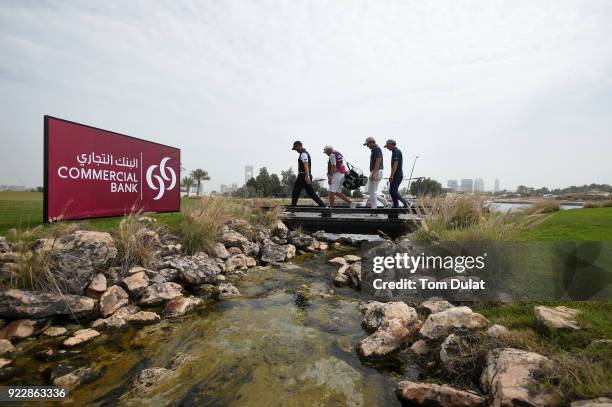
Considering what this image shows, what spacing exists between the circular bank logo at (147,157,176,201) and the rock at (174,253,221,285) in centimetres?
463

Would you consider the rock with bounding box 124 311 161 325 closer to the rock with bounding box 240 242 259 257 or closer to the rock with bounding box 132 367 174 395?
the rock with bounding box 132 367 174 395

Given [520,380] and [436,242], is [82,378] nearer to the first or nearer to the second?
[520,380]

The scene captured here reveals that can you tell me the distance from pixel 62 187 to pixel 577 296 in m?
9.21

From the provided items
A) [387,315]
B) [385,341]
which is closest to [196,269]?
[387,315]

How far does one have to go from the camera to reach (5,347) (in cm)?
310

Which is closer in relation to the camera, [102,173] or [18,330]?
[18,330]

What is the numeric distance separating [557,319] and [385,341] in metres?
1.56

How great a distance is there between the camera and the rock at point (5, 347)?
3.07m

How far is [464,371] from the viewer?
2.52m

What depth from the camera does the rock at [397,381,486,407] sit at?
2160mm

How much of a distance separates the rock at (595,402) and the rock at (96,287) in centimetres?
516

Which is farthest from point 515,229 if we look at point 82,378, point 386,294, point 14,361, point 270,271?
point 14,361

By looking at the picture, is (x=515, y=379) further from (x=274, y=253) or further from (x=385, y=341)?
(x=274, y=253)

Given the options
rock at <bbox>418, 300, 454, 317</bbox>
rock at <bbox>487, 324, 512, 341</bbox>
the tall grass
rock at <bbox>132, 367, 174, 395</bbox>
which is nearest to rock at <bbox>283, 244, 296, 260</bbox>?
the tall grass
